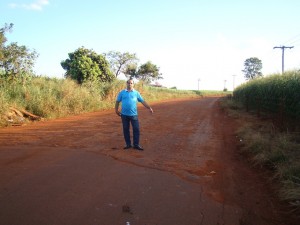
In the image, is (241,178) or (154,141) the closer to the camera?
(241,178)

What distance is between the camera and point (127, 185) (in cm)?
545

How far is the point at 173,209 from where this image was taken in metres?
4.57

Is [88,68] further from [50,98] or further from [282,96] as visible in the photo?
[282,96]

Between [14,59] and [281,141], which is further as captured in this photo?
[14,59]

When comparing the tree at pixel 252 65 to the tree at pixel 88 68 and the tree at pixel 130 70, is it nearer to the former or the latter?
the tree at pixel 130 70

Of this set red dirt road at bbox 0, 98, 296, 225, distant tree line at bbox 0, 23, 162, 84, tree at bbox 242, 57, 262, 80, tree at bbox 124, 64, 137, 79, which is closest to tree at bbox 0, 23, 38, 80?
distant tree line at bbox 0, 23, 162, 84

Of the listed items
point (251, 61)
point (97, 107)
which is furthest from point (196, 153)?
point (251, 61)

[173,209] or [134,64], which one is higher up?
[134,64]

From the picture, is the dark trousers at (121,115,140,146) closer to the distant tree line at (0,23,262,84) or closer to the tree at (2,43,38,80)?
the distant tree line at (0,23,262,84)

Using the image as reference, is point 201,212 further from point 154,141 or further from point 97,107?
point 97,107

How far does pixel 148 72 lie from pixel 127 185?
57467 millimetres

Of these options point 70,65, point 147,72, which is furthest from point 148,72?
point 70,65

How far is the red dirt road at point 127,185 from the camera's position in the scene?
4.26 m

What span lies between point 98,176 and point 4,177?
60.9 inches
